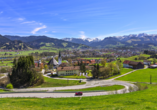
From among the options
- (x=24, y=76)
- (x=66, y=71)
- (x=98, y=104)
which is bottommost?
(x=66, y=71)

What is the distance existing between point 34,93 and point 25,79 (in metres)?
24.8

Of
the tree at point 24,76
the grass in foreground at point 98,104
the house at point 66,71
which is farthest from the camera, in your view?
the house at point 66,71

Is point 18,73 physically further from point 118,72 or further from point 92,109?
point 118,72

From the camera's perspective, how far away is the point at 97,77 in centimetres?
6241

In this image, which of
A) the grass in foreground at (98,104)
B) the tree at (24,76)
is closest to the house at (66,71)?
the tree at (24,76)

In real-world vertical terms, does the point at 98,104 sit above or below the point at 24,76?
above

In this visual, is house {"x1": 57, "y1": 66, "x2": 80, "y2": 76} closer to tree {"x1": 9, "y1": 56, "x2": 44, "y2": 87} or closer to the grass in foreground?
tree {"x1": 9, "y1": 56, "x2": 44, "y2": 87}

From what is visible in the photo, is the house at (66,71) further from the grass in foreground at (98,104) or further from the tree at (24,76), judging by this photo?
the grass in foreground at (98,104)

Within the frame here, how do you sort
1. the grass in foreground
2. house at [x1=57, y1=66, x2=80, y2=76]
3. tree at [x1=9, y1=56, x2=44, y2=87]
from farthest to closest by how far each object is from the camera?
house at [x1=57, y1=66, x2=80, y2=76] < tree at [x1=9, y1=56, x2=44, y2=87] < the grass in foreground

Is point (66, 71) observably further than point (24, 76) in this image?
Yes

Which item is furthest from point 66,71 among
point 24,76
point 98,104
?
point 98,104

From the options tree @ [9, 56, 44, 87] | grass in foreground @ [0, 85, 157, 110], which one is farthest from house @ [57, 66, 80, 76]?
grass in foreground @ [0, 85, 157, 110]

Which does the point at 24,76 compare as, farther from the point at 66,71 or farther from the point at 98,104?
the point at 98,104

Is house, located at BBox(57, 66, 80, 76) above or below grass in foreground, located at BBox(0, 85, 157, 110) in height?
below
